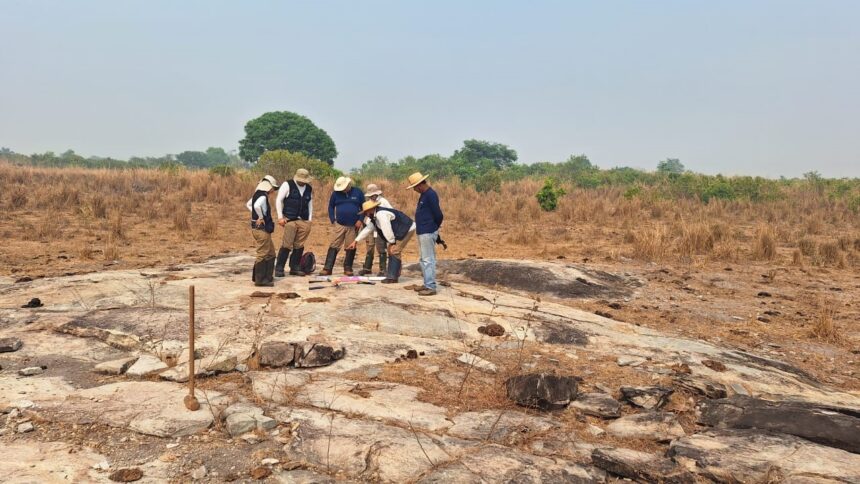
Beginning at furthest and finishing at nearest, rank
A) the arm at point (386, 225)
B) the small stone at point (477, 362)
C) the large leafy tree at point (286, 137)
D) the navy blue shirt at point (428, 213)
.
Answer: the large leafy tree at point (286, 137) → the arm at point (386, 225) → the navy blue shirt at point (428, 213) → the small stone at point (477, 362)

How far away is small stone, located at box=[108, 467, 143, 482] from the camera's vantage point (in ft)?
11.4

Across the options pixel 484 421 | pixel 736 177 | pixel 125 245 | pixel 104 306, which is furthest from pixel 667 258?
pixel 736 177

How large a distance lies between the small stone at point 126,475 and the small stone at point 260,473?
0.65 meters

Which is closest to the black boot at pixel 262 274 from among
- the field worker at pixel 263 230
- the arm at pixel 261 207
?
the field worker at pixel 263 230

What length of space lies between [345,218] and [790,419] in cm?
650

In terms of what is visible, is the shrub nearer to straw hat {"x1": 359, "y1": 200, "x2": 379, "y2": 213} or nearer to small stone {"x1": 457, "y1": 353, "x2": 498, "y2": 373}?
straw hat {"x1": 359, "y1": 200, "x2": 379, "y2": 213}

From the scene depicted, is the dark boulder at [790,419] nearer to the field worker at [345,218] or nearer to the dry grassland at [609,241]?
the dry grassland at [609,241]

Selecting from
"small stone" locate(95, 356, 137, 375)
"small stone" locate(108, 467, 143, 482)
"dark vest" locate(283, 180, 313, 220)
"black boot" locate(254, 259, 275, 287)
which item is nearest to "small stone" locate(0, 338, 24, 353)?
"small stone" locate(95, 356, 137, 375)

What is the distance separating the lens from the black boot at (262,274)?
7.98 metres

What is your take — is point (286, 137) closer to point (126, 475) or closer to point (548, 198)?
point (548, 198)

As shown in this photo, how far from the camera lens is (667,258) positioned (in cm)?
1221

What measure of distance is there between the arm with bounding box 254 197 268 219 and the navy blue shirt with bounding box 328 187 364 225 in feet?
4.61

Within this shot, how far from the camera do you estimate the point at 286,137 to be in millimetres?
43844

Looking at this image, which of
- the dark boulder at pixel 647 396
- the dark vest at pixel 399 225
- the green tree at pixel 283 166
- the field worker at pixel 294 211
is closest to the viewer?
the dark boulder at pixel 647 396
